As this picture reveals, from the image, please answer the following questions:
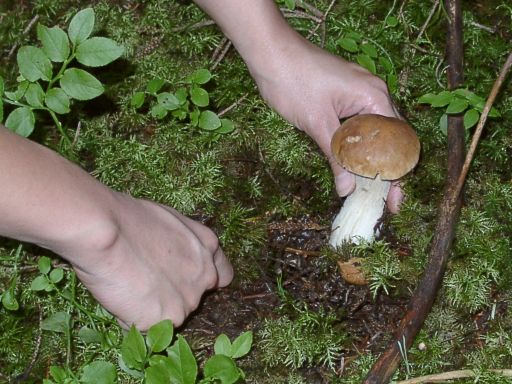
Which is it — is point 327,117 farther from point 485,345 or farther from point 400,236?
point 485,345

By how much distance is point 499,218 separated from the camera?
2.21m

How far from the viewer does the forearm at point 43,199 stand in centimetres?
155

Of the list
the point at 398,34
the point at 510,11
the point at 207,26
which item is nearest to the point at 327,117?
the point at 398,34

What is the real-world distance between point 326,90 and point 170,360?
0.92 m

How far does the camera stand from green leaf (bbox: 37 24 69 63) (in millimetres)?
1945

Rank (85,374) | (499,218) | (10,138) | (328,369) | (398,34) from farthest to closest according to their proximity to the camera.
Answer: (398,34) → (499,218) → (328,369) → (85,374) → (10,138)

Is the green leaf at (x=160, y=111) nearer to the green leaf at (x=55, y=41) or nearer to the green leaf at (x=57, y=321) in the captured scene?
the green leaf at (x=55, y=41)

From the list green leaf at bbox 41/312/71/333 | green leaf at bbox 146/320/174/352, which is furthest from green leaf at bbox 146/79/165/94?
green leaf at bbox 146/320/174/352

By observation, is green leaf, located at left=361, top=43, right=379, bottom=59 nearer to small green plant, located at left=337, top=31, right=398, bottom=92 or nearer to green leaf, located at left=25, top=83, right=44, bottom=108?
small green plant, located at left=337, top=31, right=398, bottom=92

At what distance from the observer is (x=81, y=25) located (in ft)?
6.34

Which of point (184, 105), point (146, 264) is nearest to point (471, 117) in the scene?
point (184, 105)

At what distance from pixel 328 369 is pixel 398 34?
4.03 feet

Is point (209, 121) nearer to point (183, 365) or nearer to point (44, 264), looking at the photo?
point (44, 264)

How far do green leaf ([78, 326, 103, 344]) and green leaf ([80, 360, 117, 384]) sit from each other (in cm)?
23
